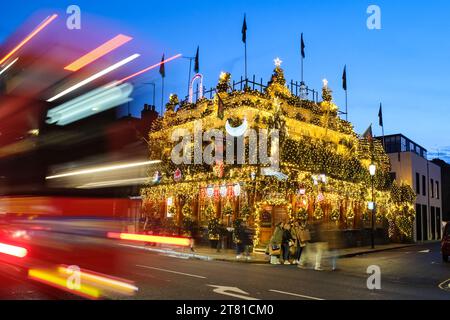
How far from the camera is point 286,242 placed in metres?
20.0

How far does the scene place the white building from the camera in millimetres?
43969

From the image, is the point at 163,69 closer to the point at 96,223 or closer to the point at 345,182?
the point at 345,182

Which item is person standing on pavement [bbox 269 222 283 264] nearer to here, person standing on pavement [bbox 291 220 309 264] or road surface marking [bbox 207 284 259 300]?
person standing on pavement [bbox 291 220 309 264]

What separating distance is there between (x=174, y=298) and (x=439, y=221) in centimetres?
5126

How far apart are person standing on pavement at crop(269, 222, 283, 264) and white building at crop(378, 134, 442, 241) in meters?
27.2

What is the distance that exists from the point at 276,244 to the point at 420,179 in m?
32.3

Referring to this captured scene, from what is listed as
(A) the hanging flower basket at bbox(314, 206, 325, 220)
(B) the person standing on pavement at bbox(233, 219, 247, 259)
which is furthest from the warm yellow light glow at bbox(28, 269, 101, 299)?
(A) the hanging flower basket at bbox(314, 206, 325, 220)

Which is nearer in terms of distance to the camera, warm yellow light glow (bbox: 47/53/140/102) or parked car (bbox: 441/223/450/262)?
warm yellow light glow (bbox: 47/53/140/102)

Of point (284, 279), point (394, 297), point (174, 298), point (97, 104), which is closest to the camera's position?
point (174, 298)

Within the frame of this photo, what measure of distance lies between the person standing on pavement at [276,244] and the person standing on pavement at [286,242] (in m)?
0.19

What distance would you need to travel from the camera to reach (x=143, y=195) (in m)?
34.6

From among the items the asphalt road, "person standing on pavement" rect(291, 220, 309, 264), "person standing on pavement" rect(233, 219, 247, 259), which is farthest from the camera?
"person standing on pavement" rect(233, 219, 247, 259)

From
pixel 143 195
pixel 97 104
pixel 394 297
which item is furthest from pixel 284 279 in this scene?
pixel 143 195

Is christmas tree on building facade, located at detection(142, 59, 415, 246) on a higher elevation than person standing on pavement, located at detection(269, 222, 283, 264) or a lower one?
higher
